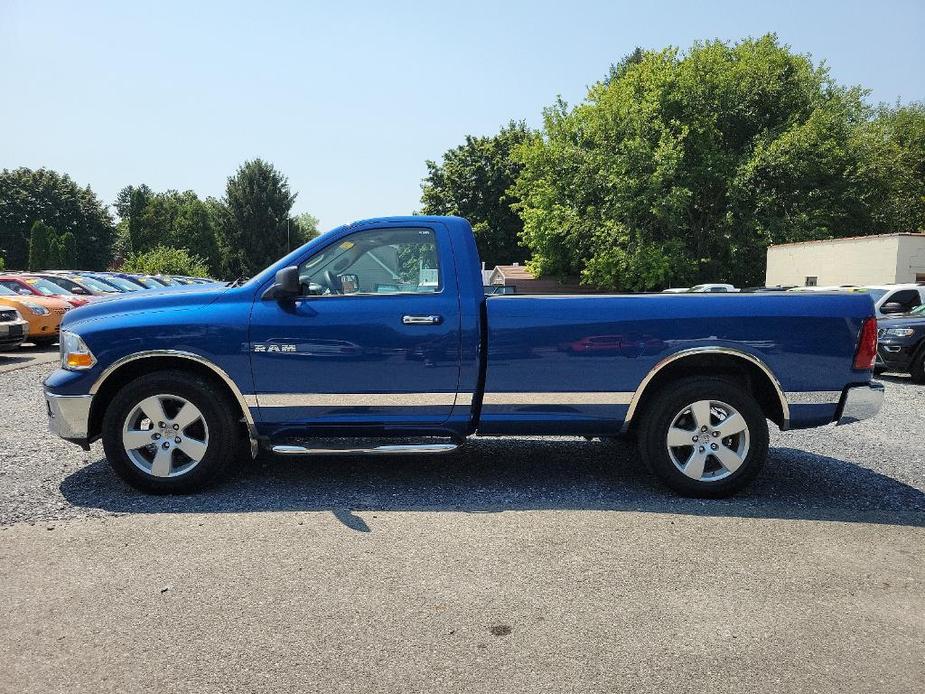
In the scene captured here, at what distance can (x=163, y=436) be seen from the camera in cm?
515

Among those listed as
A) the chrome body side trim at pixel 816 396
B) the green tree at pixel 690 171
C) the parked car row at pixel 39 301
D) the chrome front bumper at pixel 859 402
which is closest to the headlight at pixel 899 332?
the chrome front bumper at pixel 859 402

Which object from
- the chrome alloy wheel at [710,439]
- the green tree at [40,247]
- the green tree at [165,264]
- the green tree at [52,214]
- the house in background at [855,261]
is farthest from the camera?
the green tree at [52,214]

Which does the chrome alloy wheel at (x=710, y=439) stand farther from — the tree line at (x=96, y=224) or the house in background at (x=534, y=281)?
the tree line at (x=96, y=224)

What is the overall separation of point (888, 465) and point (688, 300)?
263 centimetres

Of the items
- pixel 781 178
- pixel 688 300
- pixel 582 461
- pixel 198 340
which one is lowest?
pixel 582 461

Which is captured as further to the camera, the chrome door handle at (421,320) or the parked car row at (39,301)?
the parked car row at (39,301)

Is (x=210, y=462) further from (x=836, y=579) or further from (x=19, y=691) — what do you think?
(x=836, y=579)

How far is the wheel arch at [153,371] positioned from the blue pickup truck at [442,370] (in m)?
0.01

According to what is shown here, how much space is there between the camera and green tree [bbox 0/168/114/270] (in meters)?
81.7

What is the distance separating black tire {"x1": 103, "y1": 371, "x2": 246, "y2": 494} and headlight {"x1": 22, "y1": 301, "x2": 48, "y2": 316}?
13.1 metres

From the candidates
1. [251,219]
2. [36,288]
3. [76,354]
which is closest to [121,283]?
[36,288]

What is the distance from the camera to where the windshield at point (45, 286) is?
1763cm

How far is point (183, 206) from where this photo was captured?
106 m


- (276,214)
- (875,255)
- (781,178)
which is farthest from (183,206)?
(875,255)
